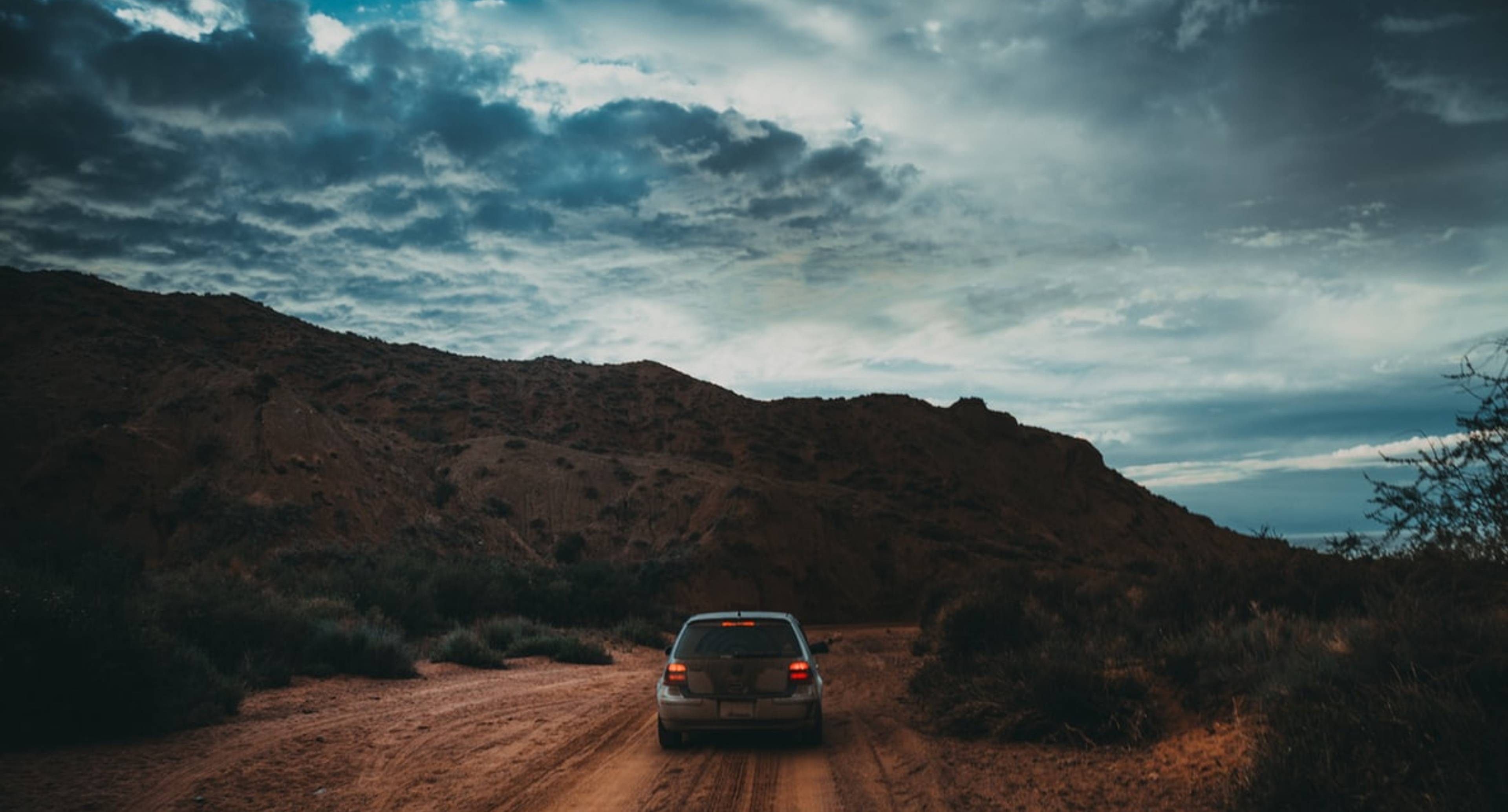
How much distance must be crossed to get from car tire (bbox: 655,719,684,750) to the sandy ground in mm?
152

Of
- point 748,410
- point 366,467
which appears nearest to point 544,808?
point 366,467

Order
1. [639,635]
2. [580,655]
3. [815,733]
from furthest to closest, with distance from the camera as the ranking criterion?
[639,635], [580,655], [815,733]

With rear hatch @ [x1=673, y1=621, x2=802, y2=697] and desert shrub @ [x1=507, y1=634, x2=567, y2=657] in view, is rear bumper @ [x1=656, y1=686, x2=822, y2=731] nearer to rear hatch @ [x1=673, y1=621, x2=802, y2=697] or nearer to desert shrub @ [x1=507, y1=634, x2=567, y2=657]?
rear hatch @ [x1=673, y1=621, x2=802, y2=697]

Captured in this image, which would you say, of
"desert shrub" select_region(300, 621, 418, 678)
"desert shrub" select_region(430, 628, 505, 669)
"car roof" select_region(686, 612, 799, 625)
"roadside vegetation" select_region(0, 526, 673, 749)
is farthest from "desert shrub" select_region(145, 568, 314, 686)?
"car roof" select_region(686, 612, 799, 625)

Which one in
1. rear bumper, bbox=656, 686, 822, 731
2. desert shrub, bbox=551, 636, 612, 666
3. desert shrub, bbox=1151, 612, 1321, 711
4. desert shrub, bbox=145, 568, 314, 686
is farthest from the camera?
desert shrub, bbox=551, 636, 612, 666

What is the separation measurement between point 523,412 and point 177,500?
33112 millimetres

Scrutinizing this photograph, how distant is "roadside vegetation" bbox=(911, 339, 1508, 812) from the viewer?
6051 mm

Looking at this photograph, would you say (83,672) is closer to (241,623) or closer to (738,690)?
(241,623)

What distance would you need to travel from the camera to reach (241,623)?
16203 mm

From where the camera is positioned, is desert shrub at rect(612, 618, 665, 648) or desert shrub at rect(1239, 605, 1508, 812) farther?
desert shrub at rect(612, 618, 665, 648)

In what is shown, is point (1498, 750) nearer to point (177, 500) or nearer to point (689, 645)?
point (689, 645)

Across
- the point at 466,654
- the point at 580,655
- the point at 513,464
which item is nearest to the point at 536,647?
the point at 580,655

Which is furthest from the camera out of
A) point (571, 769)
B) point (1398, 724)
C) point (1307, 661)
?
point (571, 769)

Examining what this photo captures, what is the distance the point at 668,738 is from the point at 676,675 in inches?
30.0
